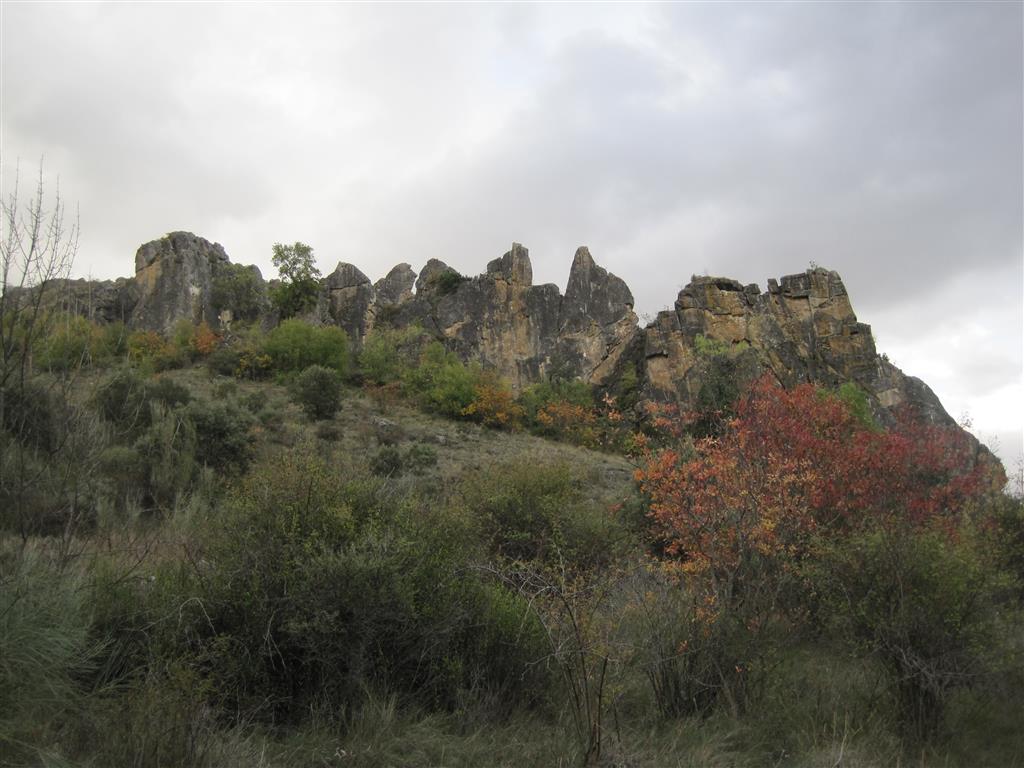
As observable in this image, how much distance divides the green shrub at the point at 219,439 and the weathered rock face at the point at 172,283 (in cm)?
3645

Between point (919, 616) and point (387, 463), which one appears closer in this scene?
point (919, 616)

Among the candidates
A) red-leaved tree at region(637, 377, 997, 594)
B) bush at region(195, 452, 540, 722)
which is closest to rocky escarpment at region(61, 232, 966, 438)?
red-leaved tree at region(637, 377, 997, 594)


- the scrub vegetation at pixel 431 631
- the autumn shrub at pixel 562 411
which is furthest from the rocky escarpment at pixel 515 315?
the scrub vegetation at pixel 431 631

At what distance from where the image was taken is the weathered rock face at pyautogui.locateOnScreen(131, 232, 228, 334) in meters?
55.3

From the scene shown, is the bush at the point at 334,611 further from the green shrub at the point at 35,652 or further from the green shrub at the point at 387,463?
the green shrub at the point at 387,463

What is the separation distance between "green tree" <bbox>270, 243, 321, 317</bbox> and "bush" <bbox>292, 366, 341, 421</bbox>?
25844 mm

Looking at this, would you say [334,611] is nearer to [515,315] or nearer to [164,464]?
[164,464]

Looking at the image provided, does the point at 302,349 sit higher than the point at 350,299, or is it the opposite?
the point at 350,299

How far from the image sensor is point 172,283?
56375 mm

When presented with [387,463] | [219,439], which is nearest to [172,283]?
[219,439]

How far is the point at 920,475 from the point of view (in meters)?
14.4

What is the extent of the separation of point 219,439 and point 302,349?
84.4ft

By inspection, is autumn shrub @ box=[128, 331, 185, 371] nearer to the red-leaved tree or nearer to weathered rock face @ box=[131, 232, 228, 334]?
weathered rock face @ box=[131, 232, 228, 334]

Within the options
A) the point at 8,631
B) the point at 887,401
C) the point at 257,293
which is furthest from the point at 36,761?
the point at 257,293
